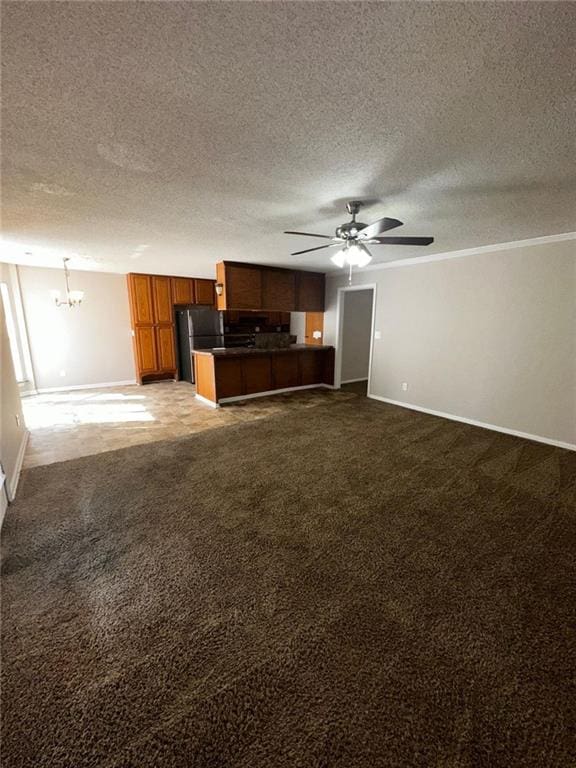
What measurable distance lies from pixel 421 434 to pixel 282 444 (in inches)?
71.9

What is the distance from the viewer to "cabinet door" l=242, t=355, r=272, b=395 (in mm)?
5613

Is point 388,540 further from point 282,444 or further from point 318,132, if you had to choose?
point 318,132

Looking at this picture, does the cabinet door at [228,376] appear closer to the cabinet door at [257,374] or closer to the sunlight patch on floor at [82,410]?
the cabinet door at [257,374]

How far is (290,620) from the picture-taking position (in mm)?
1534

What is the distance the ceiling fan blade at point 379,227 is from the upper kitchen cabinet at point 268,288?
302cm

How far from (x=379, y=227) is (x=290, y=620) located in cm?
253

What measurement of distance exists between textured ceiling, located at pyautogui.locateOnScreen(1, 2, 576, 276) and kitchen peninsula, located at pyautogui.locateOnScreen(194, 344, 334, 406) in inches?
112

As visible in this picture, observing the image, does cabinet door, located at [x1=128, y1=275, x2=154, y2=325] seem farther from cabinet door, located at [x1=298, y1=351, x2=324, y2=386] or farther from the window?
cabinet door, located at [x1=298, y1=351, x2=324, y2=386]

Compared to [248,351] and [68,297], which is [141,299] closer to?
[68,297]

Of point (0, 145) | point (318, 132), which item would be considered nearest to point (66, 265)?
point (0, 145)

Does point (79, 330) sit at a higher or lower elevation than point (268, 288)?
lower

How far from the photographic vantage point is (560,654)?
138 centimetres

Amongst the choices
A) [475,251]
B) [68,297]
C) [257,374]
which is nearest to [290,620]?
[257,374]

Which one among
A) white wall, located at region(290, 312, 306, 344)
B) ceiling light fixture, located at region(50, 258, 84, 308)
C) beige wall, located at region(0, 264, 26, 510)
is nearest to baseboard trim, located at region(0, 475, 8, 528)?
beige wall, located at region(0, 264, 26, 510)
